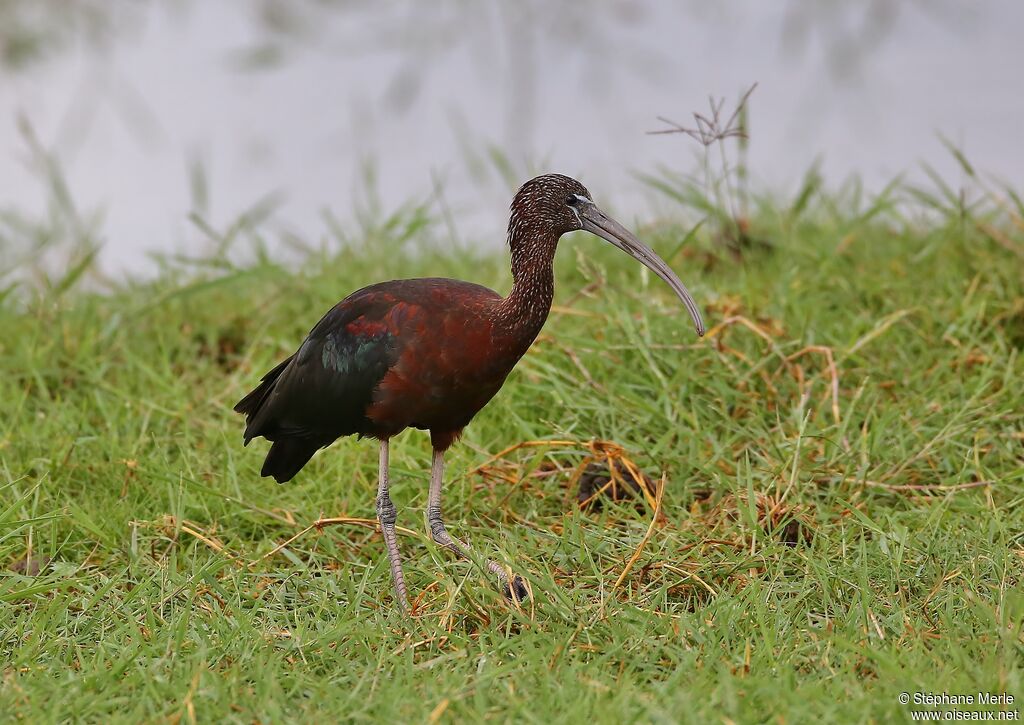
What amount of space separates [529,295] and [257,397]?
4.03 ft

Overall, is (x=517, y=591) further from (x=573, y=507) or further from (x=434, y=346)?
(x=434, y=346)

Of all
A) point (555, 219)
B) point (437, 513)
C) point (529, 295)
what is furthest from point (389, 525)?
point (555, 219)

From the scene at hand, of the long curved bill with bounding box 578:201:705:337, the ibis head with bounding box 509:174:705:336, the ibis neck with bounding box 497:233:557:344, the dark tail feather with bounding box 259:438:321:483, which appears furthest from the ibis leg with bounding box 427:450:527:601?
the long curved bill with bounding box 578:201:705:337

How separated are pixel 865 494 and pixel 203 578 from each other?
237cm

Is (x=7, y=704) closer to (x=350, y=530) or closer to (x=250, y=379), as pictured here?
(x=350, y=530)

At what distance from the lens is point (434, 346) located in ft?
12.5

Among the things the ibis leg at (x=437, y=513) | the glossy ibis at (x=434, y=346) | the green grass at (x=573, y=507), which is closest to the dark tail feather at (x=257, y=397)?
the glossy ibis at (x=434, y=346)

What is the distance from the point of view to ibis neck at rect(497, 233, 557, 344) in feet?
12.5

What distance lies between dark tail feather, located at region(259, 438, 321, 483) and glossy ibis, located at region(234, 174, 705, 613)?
8 cm

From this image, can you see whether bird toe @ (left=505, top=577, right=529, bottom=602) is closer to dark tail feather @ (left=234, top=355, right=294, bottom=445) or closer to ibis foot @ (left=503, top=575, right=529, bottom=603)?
Answer: ibis foot @ (left=503, top=575, right=529, bottom=603)

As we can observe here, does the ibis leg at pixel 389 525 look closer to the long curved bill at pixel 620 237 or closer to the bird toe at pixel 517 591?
the bird toe at pixel 517 591

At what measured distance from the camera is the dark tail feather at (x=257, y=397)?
4.40 metres

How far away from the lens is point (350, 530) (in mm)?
4605

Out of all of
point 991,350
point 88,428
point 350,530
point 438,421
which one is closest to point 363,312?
point 438,421
